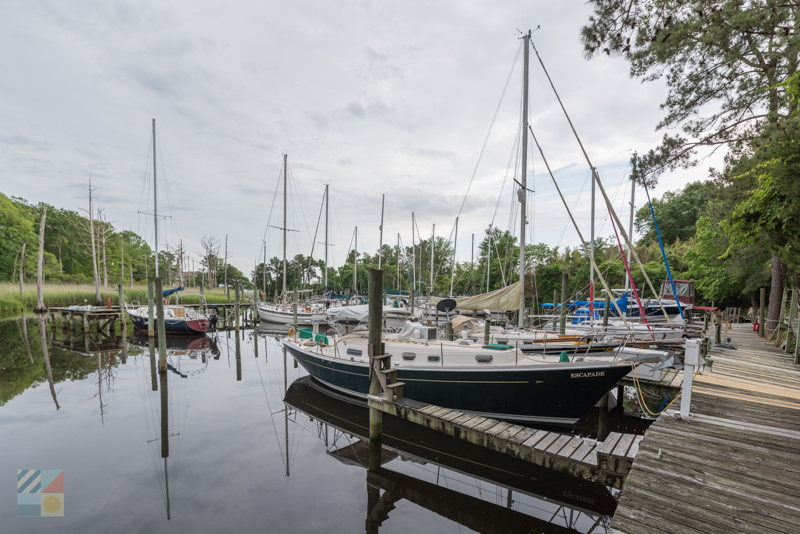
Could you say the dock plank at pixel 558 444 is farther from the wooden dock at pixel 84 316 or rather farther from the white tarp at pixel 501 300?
the wooden dock at pixel 84 316

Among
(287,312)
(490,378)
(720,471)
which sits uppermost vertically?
(720,471)

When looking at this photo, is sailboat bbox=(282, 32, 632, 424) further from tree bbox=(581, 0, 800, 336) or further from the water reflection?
tree bbox=(581, 0, 800, 336)

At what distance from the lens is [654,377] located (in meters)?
10.1

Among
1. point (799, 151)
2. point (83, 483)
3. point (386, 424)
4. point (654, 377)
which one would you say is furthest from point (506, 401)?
point (83, 483)

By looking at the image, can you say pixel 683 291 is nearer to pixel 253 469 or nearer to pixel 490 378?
pixel 490 378

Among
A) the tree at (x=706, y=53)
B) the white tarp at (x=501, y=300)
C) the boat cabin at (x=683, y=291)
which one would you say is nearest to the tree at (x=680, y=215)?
the boat cabin at (x=683, y=291)

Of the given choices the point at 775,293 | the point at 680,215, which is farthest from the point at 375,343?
the point at 680,215

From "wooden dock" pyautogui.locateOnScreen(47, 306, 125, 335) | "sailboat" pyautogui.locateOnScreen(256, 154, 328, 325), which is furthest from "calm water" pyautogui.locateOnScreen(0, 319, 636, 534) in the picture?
"sailboat" pyautogui.locateOnScreen(256, 154, 328, 325)

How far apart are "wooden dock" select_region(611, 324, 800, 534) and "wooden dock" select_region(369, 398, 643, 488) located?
66 cm

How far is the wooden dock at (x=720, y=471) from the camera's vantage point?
10.5 feet

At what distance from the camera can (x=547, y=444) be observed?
5.77 m

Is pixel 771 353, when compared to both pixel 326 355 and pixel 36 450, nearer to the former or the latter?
pixel 326 355

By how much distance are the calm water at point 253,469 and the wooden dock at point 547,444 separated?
2.89ft

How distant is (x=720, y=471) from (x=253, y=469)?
7.47m
